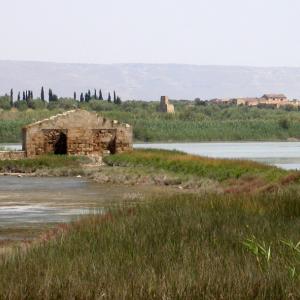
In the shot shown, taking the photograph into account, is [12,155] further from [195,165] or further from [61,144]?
[195,165]

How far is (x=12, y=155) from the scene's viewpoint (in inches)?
2005

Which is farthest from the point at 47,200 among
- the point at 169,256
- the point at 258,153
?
the point at 258,153

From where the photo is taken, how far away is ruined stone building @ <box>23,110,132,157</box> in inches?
2010

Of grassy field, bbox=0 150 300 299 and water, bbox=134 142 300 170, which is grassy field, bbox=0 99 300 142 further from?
grassy field, bbox=0 150 300 299

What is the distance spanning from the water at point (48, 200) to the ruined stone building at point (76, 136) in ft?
23.2

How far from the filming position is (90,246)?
13688mm

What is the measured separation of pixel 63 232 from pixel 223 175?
68.1 ft

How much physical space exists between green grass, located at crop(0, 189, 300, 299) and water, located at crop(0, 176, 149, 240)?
2957 millimetres

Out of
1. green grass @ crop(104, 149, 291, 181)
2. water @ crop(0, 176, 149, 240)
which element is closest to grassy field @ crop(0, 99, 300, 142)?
green grass @ crop(104, 149, 291, 181)

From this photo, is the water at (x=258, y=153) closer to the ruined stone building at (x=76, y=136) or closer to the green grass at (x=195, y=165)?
the green grass at (x=195, y=165)

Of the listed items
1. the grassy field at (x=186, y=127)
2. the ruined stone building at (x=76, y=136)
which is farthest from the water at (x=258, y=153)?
the grassy field at (x=186, y=127)

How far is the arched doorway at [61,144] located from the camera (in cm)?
5134

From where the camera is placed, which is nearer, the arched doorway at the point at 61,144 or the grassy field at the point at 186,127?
the arched doorway at the point at 61,144

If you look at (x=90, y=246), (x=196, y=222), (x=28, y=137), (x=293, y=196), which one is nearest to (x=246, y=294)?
(x=90, y=246)
